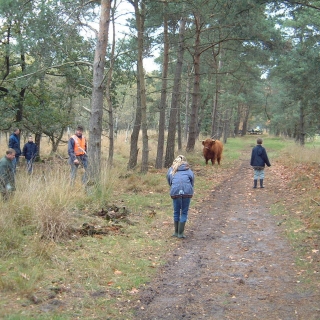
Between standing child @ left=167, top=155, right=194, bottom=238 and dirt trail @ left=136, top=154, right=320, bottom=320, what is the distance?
34 cm

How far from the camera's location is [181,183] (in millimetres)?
8203

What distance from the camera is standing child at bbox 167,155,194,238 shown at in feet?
26.7

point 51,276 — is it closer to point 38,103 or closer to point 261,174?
point 261,174

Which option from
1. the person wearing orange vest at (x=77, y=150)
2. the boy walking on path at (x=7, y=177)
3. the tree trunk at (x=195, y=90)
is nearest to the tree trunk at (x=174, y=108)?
the tree trunk at (x=195, y=90)

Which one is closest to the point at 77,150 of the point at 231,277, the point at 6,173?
the point at 6,173

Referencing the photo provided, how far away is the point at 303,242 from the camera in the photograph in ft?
25.5

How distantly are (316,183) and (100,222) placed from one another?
7898mm

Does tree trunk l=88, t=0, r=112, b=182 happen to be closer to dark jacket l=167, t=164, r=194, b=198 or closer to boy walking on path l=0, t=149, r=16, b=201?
boy walking on path l=0, t=149, r=16, b=201

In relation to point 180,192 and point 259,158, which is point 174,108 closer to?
point 259,158

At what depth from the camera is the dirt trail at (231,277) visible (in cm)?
496

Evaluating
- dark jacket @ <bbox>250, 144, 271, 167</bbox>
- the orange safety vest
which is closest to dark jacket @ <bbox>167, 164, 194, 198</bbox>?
the orange safety vest

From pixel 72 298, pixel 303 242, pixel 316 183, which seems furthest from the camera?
pixel 316 183

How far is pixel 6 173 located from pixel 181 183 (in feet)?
12.0

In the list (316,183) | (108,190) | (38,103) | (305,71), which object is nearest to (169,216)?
(108,190)
